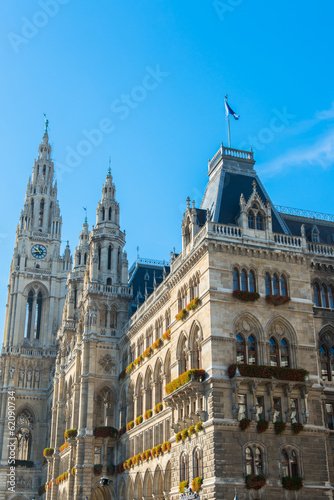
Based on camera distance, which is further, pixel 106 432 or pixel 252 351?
pixel 106 432

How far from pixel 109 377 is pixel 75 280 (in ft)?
74.2

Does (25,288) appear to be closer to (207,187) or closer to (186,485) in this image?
(207,187)

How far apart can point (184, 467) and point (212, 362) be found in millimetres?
8895

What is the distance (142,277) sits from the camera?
76.8 meters

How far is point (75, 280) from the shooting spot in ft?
289

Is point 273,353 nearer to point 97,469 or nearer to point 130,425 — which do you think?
point 130,425

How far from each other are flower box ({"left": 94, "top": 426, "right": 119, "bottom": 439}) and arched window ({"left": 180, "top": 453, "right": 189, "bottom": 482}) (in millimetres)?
20336

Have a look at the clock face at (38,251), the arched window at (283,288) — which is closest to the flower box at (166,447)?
the arched window at (283,288)

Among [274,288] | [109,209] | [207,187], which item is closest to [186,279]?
[274,288]

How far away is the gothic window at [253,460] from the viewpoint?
41594 millimetres

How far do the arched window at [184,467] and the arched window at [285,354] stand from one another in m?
9.94

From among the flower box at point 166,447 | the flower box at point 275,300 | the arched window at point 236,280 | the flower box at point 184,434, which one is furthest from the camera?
the flower box at point 166,447

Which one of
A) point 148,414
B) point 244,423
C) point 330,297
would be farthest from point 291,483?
point 148,414

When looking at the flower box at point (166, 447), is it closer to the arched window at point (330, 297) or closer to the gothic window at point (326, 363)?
the gothic window at point (326, 363)
